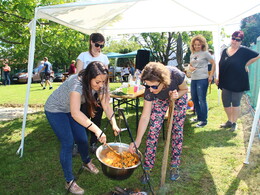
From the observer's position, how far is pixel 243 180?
276 cm

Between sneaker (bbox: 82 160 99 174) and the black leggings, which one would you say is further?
the black leggings

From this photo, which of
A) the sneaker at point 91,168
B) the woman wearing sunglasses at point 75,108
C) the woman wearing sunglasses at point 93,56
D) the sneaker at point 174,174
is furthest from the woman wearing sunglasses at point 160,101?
the woman wearing sunglasses at point 93,56

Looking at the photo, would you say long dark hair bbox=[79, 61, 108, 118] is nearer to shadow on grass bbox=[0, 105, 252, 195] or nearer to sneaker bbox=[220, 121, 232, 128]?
shadow on grass bbox=[0, 105, 252, 195]

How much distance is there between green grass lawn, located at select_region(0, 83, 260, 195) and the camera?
2.62 m

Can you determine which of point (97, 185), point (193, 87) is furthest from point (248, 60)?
point (97, 185)

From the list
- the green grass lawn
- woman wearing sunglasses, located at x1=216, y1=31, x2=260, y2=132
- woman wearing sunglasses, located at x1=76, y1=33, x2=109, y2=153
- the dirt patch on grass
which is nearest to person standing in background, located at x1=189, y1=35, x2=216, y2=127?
woman wearing sunglasses, located at x1=216, y1=31, x2=260, y2=132

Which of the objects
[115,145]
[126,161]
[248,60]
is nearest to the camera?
[126,161]

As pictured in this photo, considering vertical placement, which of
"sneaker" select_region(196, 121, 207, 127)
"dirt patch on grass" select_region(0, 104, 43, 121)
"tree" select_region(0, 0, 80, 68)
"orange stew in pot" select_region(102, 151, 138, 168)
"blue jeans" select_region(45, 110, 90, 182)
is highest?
"tree" select_region(0, 0, 80, 68)

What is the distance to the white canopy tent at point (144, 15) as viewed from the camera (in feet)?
11.1

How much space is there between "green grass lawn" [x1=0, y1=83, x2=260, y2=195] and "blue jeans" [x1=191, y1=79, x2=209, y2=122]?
35 centimetres

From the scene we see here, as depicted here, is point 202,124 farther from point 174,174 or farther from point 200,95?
point 174,174

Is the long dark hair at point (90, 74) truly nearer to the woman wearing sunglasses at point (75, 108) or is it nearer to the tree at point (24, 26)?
the woman wearing sunglasses at point (75, 108)

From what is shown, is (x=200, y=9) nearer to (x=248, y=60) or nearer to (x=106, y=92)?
(x=248, y=60)

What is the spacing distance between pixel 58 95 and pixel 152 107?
1.07 m
